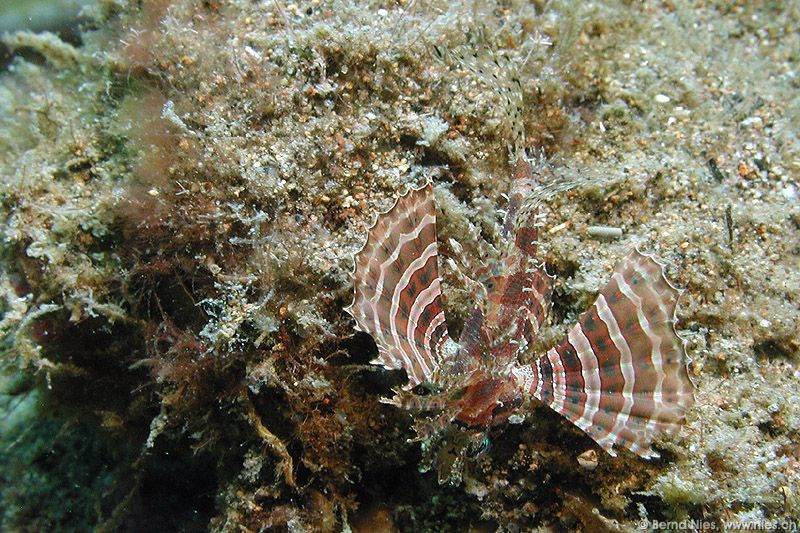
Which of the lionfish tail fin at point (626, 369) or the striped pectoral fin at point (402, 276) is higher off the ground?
the striped pectoral fin at point (402, 276)

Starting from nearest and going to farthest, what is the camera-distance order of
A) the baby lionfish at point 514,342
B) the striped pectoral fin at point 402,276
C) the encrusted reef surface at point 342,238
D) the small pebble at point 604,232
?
the baby lionfish at point 514,342 → the striped pectoral fin at point 402,276 → the encrusted reef surface at point 342,238 → the small pebble at point 604,232

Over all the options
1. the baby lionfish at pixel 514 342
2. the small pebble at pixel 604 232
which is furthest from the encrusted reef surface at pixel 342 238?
the baby lionfish at pixel 514 342

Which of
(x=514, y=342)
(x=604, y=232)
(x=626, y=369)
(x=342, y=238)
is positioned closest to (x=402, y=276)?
(x=342, y=238)

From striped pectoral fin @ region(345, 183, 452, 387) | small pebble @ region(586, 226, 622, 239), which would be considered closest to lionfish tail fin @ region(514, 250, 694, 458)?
striped pectoral fin @ region(345, 183, 452, 387)

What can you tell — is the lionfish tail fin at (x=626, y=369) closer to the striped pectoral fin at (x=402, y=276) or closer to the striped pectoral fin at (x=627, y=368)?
the striped pectoral fin at (x=627, y=368)

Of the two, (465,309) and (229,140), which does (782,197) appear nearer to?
(465,309)

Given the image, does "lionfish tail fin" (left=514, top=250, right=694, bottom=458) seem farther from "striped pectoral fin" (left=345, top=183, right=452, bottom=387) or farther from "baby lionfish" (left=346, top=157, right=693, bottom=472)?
"striped pectoral fin" (left=345, top=183, right=452, bottom=387)

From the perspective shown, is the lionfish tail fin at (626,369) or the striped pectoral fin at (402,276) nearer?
the lionfish tail fin at (626,369)

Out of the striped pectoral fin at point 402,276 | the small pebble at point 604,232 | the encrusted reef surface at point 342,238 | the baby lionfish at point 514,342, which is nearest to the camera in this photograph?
the baby lionfish at point 514,342
